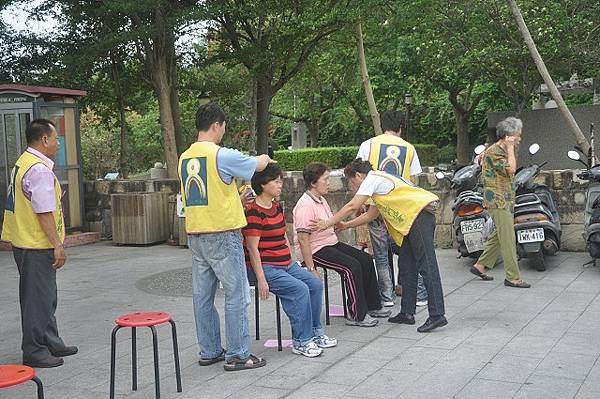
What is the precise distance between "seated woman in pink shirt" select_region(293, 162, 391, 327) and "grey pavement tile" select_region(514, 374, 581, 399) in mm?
1694

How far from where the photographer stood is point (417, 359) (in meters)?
5.06

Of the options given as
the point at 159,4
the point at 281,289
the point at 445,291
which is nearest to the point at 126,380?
the point at 281,289

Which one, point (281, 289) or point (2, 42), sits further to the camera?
point (2, 42)

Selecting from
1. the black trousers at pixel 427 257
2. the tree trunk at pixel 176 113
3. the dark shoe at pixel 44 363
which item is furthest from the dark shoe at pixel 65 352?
the tree trunk at pixel 176 113

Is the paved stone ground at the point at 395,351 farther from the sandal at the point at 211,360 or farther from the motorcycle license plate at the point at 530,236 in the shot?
the motorcycle license plate at the point at 530,236

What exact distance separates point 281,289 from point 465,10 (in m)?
14.5

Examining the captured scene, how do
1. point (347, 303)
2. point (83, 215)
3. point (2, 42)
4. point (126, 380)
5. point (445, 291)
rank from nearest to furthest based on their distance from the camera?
point (126, 380) < point (347, 303) < point (445, 291) < point (83, 215) < point (2, 42)

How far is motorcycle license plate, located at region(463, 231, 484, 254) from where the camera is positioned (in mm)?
8188

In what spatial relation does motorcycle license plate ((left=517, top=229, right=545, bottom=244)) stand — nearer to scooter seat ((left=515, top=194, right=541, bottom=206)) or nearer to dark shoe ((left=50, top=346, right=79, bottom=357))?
scooter seat ((left=515, top=194, right=541, bottom=206))

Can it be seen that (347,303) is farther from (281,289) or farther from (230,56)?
(230,56)

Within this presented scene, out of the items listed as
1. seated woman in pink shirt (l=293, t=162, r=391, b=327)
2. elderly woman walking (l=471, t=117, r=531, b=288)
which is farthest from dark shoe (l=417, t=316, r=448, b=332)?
elderly woman walking (l=471, t=117, r=531, b=288)

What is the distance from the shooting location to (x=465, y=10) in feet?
59.4

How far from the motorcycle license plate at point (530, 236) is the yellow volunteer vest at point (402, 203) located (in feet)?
8.35

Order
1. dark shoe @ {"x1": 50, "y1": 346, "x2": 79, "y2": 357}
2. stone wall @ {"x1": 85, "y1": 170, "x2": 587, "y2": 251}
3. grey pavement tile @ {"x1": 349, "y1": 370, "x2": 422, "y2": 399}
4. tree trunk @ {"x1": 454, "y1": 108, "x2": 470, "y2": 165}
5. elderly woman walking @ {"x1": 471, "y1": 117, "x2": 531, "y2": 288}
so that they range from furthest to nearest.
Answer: tree trunk @ {"x1": 454, "y1": 108, "x2": 470, "y2": 165}, stone wall @ {"x1": 85, "y1": 170, "x2": 587, "y2": 251}, elderly woman walking @ {"x1": 471, "y1": 117, "x2": 531, "y2": 288}, dark shoe @ {"x1": 50, "y1": 346, "x2": 79, "y2": 357}, grey pavement tile @ {"x1": 349, "y1": 370, "x2": 422, "y2": 399}
